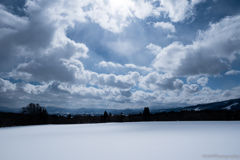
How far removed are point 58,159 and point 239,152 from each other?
54.7ft

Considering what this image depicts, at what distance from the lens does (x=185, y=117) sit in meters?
113

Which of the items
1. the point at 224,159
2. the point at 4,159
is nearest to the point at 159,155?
the point at 224,159

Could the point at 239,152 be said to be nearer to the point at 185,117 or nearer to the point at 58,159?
the point at 58,159

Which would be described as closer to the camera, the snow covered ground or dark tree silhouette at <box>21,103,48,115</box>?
the snow covered ground

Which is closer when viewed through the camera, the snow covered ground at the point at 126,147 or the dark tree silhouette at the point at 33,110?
the snow covered ground at the point at 126,147

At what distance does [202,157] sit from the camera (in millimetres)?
11680

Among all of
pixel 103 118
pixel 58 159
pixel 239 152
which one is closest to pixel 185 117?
pixel 103 118

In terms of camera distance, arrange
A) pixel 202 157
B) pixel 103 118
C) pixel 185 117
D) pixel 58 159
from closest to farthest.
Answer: pixel 202 157 → pixel 58 159 → pixel 185 117 → pixel 103 118

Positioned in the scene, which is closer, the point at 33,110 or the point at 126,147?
the point at 126,147

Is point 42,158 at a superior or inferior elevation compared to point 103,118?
superior

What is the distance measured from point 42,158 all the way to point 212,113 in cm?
12121

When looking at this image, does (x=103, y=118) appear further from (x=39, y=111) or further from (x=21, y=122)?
(x=21, y=122)

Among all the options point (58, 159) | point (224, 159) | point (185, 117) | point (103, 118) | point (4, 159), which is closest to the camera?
point (224, 159)

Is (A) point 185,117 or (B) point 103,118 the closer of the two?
(A) point 185,117
